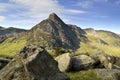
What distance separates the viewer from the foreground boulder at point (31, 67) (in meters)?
24.6

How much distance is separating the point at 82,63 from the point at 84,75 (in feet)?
15.9

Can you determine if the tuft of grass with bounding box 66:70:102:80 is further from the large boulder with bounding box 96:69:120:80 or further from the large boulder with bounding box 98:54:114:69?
the large boulder with bounding box 98:54:114:69

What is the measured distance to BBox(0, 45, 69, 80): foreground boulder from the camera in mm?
24609

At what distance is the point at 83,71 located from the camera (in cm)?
3906

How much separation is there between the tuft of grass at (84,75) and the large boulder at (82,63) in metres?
1.93

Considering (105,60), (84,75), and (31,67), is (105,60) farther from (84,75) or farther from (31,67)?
(31,67)

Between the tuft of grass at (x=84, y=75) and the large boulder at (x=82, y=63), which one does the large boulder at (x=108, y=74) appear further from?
the large boulder at (x=82, y=63)

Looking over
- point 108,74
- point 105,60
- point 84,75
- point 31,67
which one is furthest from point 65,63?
point 31,67

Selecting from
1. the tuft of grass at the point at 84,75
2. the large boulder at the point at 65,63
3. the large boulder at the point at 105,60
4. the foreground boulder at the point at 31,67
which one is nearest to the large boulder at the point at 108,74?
the tuft of grass at the point at 84,75

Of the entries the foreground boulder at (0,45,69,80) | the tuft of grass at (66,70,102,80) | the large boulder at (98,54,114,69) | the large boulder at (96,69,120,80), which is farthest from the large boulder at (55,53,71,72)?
the foreground boulder at (0,45,69,80)

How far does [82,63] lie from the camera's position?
41031 mm

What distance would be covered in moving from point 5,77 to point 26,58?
3.19 metres

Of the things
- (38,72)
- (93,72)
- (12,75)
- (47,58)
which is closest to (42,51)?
(47,58)

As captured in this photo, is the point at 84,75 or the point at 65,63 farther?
the point at 65,63
